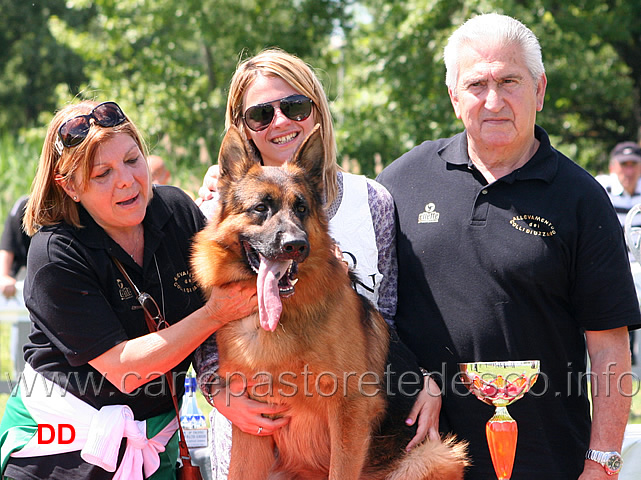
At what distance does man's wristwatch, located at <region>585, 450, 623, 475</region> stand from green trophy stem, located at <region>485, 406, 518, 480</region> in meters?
0.36

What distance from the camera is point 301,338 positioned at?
9.93 feet

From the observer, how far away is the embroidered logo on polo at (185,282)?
3218 millimetres

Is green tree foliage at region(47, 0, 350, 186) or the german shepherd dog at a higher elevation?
green tree foliage at region(47, 0, 350, 186)

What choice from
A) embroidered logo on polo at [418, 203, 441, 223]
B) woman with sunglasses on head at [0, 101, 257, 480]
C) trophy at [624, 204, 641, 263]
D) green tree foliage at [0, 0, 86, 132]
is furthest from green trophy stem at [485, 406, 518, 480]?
green tree foliage at [0, 0, 86, 132]

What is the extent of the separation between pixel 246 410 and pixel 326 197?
43.4 inches

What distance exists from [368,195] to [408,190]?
0.68 feet

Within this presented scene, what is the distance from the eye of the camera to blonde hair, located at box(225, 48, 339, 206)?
3357mm

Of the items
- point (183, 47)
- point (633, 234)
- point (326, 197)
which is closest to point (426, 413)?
point (326, 197)

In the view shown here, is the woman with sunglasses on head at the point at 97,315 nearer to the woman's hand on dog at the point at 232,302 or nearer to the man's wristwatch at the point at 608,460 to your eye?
the woman's hand on dog at the point at 232,302

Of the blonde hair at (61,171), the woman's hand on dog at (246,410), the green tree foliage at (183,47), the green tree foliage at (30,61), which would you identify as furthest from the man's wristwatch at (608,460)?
the green tree foliage at (30,61)

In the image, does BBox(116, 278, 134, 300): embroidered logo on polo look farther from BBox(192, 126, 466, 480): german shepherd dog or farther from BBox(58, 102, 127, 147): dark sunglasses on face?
BBox(58, 102, 127, 147): dark sunglasses on face

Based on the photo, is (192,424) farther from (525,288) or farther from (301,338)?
(525,288)

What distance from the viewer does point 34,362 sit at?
3059 millimetres

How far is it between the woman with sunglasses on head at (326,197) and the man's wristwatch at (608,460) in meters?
0.70
